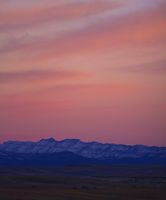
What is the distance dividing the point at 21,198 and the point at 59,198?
4.50m

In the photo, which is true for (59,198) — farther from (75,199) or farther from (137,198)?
(137,198)

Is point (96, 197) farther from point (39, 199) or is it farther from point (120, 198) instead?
point (39, 199)

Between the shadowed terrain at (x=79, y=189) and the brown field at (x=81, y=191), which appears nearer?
the brown field at (x=81, y=191)

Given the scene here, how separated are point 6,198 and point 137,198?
52.2 ft

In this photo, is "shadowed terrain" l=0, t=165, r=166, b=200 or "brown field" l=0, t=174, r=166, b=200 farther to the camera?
"shadowed terrain" l=0, t=165, r=166, b=200

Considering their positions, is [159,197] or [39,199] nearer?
[39,199]

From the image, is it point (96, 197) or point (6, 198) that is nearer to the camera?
point (6, 198)

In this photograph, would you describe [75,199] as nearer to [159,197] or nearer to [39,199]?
[39,199]

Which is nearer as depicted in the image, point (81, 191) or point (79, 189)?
point (81, 191)

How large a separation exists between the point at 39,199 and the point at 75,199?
17.3 ft

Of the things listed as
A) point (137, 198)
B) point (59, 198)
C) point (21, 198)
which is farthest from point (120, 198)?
point (21, 198)

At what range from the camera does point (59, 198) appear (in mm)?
60125

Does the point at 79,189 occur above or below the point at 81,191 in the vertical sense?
above

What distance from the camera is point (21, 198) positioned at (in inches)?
2355
